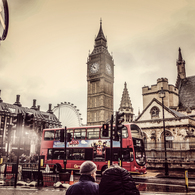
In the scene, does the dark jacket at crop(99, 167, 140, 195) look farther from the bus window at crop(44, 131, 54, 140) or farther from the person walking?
the bus window at crop(44, 131, 54, 140)

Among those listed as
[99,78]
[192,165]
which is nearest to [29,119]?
[192,165]

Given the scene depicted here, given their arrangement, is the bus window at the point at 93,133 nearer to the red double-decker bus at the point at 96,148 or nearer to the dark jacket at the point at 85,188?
the red double-decker bus at the point at 96,148

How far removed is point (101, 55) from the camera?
10450 centimetres

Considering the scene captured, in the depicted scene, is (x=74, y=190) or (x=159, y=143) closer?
(x=74, y=190)

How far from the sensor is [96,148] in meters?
20.4

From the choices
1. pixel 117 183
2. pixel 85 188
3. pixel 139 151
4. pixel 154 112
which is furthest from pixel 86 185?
pixel 154 112

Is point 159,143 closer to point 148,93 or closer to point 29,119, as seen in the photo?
point 148,93

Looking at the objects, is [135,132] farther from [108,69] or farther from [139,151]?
[108,69]

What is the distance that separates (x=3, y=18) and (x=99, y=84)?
9520 cm

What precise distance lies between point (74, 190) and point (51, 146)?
67.3 feet

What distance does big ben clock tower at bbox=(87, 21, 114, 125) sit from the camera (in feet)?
325

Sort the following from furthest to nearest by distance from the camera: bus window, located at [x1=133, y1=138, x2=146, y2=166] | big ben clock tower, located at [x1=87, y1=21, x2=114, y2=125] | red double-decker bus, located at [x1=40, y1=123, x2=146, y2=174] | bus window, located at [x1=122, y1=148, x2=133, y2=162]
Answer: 1. big ben clock tower, located at [x1=87, y1=21, x2=114, y2=125]
2. bus window, located at [x1=133, y1=138, x2=146, y2=166]
3. red double-decker bus, located at [x1=40, y1=123, x2=146, y2=174]
4. bus window, located at [x1=122, y1=148, x2=133, y2=162]

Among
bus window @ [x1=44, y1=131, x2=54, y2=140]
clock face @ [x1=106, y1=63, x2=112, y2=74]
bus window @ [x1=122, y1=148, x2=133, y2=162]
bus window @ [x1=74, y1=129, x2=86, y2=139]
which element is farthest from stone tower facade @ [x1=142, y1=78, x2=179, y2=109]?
clock face @ [x1=106, y1=63, x2=112, y2=74]

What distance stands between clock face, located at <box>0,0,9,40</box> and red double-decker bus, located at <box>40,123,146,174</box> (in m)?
12.3
